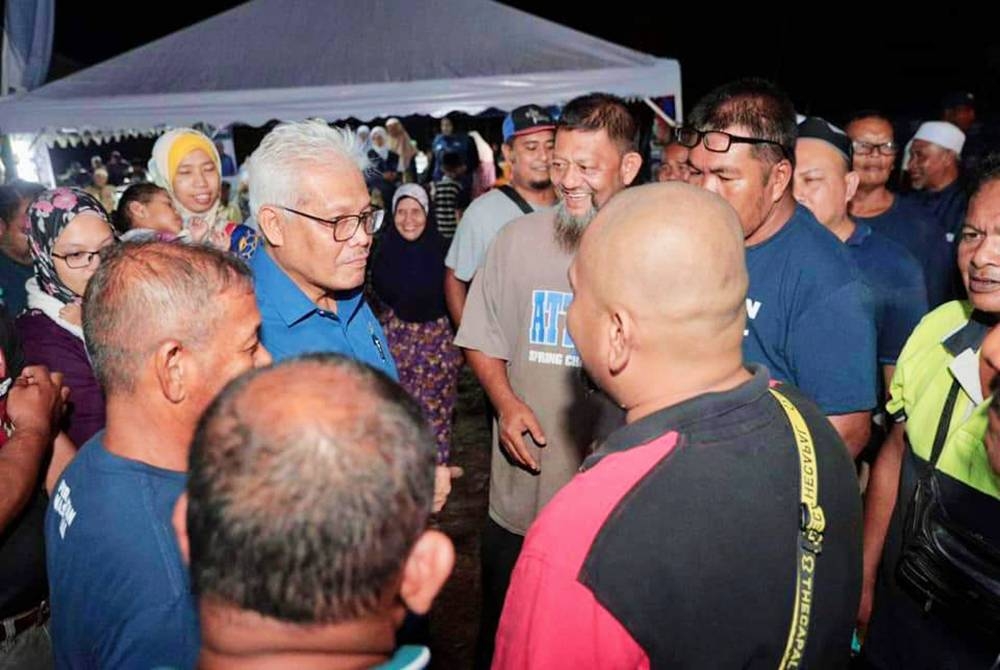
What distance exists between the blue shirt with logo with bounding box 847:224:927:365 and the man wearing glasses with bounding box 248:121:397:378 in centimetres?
244

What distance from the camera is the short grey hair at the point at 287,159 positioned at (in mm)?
2234

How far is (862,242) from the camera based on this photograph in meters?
3.72

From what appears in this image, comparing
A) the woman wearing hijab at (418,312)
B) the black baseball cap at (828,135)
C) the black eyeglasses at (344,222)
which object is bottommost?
the woman wearing hijab at (418,312)

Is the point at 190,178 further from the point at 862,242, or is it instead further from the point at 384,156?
the point at 384,156

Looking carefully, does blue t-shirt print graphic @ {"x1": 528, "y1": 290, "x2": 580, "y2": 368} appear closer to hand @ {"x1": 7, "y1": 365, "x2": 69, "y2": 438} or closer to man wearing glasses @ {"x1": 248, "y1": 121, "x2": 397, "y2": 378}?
man wearing glasses @ {"x1": 248, "y1": 121, "x2": 397, "y2": 378}

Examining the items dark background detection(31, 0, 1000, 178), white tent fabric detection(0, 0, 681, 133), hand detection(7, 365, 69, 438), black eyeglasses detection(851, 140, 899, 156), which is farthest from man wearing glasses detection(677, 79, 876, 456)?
dark background detection(31, 0, 1000, 178)

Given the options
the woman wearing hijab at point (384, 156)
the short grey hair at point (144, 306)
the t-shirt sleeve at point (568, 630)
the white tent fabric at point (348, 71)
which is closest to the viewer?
the t-shirt sleeve at point (568, 630)

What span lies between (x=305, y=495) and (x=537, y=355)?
1.98 meters

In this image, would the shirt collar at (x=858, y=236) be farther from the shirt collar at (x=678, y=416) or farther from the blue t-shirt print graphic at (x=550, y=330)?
the shirt collar at (x=678, y=416)

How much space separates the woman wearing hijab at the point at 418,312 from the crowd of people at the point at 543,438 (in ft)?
8.70

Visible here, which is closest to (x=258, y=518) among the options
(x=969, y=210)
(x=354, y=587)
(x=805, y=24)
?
(x=354, y=587)

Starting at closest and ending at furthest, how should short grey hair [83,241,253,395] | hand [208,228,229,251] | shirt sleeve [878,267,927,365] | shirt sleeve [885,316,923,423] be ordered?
1. short grey hair [83,241,253,395]
2. shirt sleeve [885,316,923,423]
3. shirt sleeve [878,267,927,365]
4. hand [208,228,229,251]

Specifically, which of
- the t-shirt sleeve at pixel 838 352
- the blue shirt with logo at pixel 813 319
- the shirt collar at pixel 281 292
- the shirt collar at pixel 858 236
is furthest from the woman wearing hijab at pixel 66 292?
the shirt collar at pixel 858 236

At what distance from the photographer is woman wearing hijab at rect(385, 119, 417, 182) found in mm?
10969
